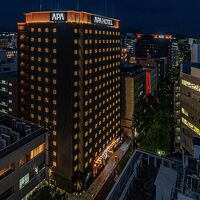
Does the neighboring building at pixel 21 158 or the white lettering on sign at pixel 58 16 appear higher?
the white lettering on sign at pixel 58 16

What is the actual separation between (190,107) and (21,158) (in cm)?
4368

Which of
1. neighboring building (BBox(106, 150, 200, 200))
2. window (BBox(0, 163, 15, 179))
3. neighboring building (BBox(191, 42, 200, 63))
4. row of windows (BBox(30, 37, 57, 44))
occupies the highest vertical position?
row of windows (BBox(30, 37, 57, 44))

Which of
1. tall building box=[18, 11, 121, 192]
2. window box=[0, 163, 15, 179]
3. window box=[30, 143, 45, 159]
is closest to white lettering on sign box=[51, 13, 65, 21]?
tall building box=[18, 11, 121, 192]

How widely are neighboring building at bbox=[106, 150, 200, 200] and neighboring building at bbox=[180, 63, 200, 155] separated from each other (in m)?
36.4

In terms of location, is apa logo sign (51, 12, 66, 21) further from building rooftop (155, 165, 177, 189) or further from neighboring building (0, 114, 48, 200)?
building rooftop (155, 165, 177, 189)

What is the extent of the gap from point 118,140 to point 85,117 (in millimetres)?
31379

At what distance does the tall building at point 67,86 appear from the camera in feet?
252

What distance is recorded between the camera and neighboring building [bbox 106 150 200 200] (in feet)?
79.6

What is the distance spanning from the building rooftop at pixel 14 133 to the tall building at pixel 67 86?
80.3 feet

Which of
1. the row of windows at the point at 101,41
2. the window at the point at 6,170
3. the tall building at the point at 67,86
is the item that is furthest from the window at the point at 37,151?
the row of windows at the point at 101,41

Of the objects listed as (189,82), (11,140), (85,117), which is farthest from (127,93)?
(11,140)

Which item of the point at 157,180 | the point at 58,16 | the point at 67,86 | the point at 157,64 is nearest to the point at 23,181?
the point at 157,180

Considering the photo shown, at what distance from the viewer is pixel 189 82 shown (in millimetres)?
70875

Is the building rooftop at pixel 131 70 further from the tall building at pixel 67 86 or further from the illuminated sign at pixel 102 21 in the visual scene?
the tall building at pixel 67 86
